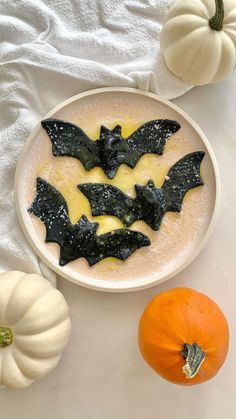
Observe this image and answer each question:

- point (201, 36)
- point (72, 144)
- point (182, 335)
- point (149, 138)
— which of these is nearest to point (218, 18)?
point (201, 36)

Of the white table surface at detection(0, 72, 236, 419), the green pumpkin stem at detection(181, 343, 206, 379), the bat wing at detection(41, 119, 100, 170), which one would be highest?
the bat wing at detection(41, 119, 100, 170)

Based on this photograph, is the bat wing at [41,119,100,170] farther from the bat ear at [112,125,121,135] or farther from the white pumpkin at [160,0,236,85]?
the white pumpkin at [160,0,236,85]

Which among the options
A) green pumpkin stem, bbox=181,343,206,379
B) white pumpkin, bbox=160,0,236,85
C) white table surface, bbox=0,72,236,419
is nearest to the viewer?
green pumpkin stem, bbox=181,343,206,379

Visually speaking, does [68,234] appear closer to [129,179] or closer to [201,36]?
[129,179]

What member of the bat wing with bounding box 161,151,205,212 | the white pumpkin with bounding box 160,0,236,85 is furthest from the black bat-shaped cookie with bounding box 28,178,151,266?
the white pumpkin with bounding box 160,0,236,85

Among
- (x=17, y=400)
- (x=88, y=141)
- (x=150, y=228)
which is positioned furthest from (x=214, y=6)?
(x=17, y=400)

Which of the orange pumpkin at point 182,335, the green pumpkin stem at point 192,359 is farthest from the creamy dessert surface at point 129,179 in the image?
the green pumpkin stem at point 192,359

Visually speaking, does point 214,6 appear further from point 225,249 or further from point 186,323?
point 186,323
